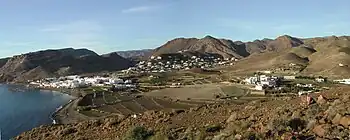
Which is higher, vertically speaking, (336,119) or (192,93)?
(336,119)

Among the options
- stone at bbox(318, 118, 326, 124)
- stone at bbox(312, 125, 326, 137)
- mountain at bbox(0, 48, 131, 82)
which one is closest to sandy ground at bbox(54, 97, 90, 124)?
stone at bbox(318, 118, 326, 124)

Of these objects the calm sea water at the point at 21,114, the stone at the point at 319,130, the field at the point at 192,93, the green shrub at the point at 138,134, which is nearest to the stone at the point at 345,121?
the stone at the point at 319,130

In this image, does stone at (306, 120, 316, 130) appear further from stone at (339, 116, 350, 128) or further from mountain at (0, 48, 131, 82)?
mountain at (0, 48, 131, 82)

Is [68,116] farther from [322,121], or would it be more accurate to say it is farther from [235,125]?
[322,121]

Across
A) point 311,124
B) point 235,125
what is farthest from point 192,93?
point 311,124

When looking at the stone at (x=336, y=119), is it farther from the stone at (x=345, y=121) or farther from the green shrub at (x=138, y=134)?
the green shrub at (x=138, y=134)

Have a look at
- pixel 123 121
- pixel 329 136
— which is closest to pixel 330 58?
pixel 123 121

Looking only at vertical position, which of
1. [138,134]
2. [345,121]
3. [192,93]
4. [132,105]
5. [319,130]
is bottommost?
[132,105]
